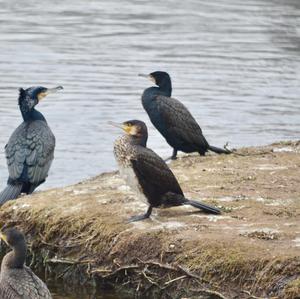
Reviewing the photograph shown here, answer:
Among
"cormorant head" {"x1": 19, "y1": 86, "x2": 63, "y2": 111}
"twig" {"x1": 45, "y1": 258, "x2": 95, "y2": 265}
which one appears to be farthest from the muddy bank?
"cormorant head" {"x1": 19, "y1": 86, "x2": 63, "y2": 111}

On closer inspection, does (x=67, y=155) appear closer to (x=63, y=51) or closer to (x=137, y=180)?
(x=137, y=180)

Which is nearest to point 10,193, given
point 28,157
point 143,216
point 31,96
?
point 28,157

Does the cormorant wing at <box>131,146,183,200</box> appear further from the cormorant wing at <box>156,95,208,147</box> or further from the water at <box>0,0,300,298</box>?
the water at <box>0,0,300,298</box>

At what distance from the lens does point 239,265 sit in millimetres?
9547

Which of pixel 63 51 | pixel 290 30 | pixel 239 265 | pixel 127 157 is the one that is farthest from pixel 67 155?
pixel 290 30

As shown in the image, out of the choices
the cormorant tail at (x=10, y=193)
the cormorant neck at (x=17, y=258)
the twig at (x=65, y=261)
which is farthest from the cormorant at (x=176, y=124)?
the cormorant neck at (x=17, y=258)

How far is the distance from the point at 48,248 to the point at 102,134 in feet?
21.5

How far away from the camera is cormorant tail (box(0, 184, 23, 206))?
1195 centimetres

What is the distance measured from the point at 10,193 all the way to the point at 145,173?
218 cm

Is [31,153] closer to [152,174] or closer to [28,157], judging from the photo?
[28,157]

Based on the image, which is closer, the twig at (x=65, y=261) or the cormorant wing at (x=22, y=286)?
the cormorant wing at (x=22, y=286)

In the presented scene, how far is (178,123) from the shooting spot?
44.5 feet

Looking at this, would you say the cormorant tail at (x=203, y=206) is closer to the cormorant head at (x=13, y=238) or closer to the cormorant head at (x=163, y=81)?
the cormorant head at (x=13, y=238)

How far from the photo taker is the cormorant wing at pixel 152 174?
10391mm
